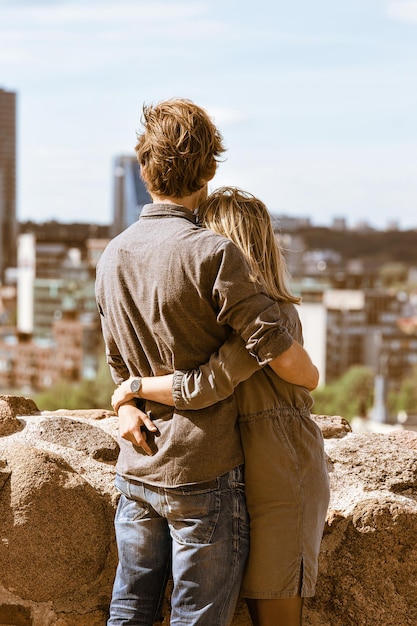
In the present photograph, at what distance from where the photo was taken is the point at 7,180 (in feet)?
283

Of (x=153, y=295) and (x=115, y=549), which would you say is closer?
(x=153, y=295)

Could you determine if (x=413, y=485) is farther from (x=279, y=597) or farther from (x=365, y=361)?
(x=365, y=361)

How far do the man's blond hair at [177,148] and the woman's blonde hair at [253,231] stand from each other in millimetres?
42

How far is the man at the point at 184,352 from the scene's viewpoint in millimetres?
1395

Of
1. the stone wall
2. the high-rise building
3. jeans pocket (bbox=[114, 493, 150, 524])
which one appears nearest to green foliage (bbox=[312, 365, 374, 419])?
the high-rise building

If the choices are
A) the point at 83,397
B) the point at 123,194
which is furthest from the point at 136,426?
the point at 123,194

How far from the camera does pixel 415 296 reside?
68938 mm

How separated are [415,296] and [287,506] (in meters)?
69.0

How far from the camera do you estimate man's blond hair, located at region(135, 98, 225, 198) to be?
1423 millimetres

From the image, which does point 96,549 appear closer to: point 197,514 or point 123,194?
point 197,514

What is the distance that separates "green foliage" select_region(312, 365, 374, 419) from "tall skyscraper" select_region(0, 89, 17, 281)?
4099 centimetres

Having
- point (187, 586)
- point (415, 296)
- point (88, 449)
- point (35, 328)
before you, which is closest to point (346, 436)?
point (88, 449)

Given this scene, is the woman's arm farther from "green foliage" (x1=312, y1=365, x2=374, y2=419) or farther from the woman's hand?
"green foliage" (x1=312, y1=365, x2=374, y2=419)

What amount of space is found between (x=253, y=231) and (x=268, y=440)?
0.99 ft
